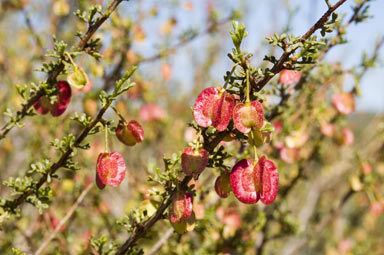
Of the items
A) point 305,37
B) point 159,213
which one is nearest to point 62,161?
point 159,213

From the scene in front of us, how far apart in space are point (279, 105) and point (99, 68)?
33.7 inches

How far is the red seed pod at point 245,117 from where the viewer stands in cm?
72

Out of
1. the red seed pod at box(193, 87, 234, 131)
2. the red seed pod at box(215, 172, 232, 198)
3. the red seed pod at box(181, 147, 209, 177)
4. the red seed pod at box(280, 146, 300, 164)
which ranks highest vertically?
the red seed pod at box(280, 146, 300, 164)

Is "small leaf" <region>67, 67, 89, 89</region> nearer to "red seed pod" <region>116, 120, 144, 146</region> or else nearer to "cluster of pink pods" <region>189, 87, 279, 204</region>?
"red seed pod" <region>116, 120, 144, 146</region>

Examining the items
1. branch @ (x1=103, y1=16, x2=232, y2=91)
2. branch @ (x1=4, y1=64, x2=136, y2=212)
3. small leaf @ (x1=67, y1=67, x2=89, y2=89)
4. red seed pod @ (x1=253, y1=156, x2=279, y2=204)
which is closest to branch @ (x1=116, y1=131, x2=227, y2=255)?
red seed pod @ (x1=253, y1=156, x2=279, y2=204)

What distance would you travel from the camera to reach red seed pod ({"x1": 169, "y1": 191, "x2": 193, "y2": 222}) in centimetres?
77

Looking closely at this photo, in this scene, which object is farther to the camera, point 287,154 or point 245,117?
point 287,154

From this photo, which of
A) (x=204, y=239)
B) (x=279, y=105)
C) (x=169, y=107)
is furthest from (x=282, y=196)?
(x=169, y=107)

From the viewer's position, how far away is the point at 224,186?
33.4 inches

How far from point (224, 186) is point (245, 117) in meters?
0.20

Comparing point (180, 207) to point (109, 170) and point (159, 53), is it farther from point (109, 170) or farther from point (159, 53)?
point (159, 53)

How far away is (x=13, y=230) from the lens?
5.67 ft

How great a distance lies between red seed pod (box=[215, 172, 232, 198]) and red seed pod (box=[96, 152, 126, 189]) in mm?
226

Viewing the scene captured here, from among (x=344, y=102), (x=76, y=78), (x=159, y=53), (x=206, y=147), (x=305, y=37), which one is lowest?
(x=206, y=147)
